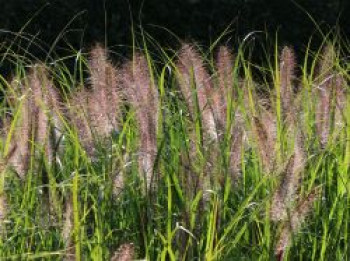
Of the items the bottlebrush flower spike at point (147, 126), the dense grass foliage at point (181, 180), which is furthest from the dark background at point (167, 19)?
the bottlebrush flower spike at point (147, 126)

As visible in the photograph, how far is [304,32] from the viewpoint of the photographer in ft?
25.6

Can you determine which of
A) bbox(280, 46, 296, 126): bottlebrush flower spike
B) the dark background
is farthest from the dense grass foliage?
the dark background

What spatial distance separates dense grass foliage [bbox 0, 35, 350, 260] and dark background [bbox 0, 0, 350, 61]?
12.8 feet

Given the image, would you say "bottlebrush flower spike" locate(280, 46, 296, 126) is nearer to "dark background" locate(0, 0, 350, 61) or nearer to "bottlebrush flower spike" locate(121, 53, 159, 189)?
"bottlebrush flower spike" locate(121, 53, 159, 189)

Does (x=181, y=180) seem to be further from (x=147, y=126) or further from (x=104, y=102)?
(x=104, y=102)

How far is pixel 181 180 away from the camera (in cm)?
281

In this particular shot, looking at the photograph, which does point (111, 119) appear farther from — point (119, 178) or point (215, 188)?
point (215, 188)

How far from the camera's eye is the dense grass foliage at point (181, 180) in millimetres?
2686

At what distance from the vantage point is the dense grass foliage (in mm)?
2686

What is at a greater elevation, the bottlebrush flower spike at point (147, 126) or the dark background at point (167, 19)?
the dark background at point (167, 19)

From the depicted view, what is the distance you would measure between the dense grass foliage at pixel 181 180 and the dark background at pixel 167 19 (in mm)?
3910

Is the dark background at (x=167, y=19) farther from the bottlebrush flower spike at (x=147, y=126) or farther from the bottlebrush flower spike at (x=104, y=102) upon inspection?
the bottlebrush flower spike at (x=147, y=126)

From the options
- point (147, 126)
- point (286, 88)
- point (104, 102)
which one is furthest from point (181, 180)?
point (286, 88)

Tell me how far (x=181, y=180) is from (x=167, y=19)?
5.01 m
